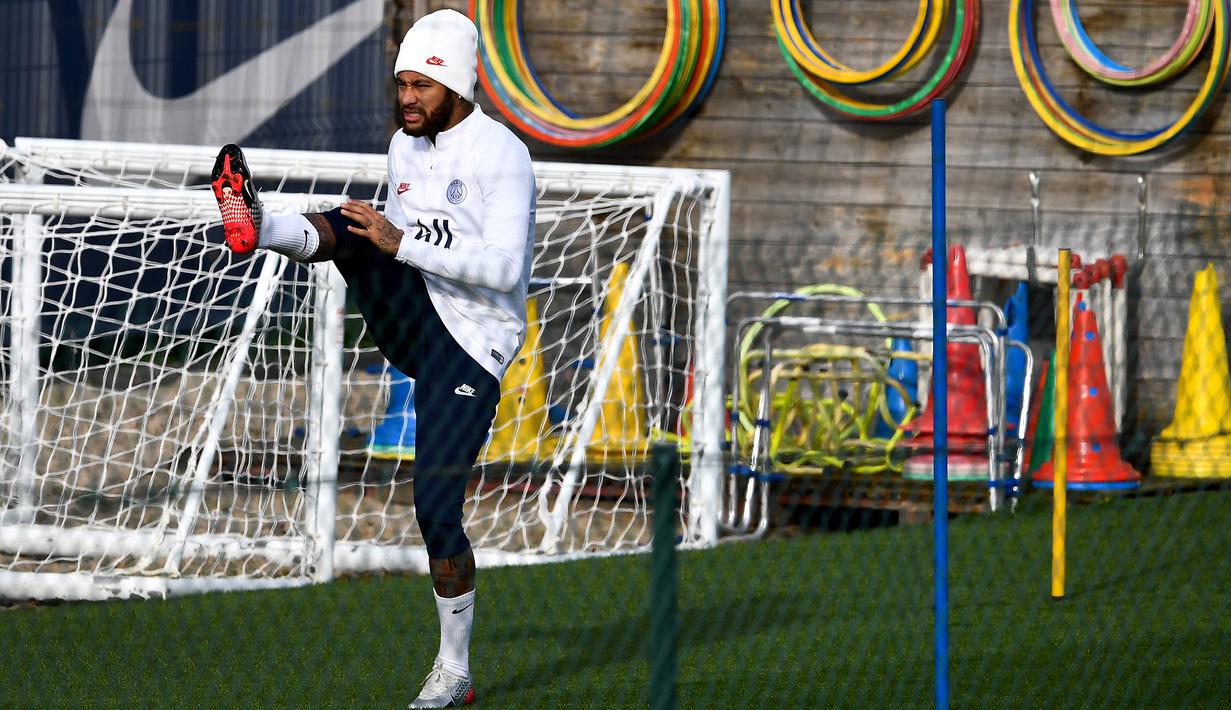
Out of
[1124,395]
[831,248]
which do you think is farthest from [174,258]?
[1124,395]

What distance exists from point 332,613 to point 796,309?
4.21 m

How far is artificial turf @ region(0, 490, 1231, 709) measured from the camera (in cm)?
429

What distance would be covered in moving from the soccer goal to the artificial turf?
312 millimetres

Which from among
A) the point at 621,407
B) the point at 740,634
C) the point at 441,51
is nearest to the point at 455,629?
the point at 740,634

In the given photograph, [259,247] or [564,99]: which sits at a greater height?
[564,99]

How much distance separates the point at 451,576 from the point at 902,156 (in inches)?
209

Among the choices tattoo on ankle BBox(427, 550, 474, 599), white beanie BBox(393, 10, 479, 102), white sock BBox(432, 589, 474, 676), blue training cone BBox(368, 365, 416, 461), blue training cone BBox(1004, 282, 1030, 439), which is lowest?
white sock BBox(432, 589, 474, 676)

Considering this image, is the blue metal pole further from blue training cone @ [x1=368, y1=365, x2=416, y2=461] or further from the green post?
blue training cone @ [x1=368, y1=365, x2=416, y2=461]

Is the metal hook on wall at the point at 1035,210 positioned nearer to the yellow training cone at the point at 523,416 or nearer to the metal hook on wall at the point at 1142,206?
the metal hook on wall at the point at 1142,206

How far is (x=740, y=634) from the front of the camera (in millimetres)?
4980

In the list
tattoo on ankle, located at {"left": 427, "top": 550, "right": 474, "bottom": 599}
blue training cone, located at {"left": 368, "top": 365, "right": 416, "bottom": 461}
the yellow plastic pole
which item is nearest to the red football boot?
tattoo on ankle, located at {"left": 427, "top": 550, "right": 474, "bottom": 599}

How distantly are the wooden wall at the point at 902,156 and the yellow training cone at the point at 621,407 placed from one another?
1496mm

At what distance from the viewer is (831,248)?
8688 millimetres

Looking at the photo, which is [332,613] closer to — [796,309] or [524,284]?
[524,284]
